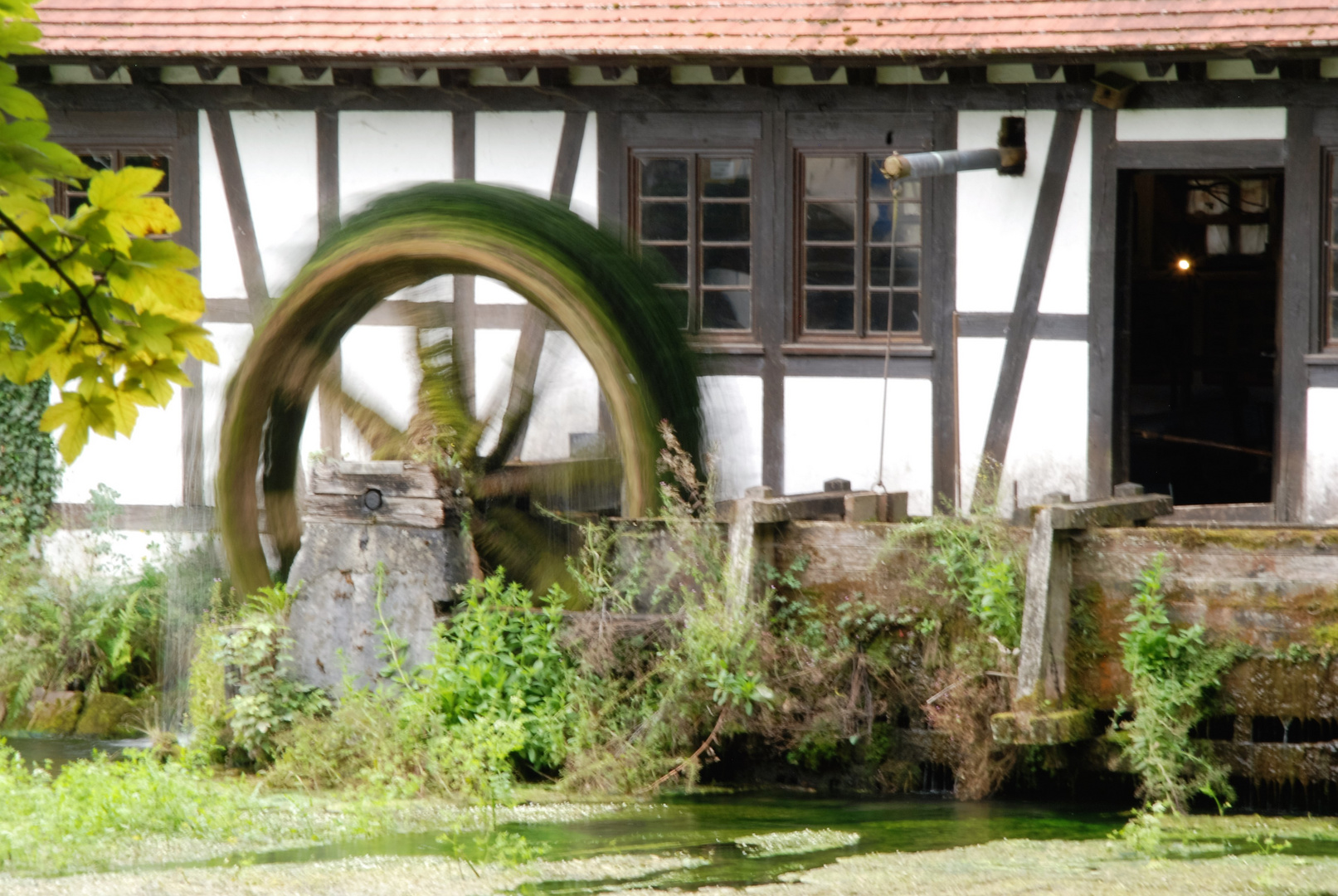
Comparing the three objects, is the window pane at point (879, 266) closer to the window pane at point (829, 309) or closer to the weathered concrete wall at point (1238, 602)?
the window pane at point (829, 309)

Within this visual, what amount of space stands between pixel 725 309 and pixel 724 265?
0.25 m

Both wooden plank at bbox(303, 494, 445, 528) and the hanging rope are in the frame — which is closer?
wooden plank at bbox(303, 494, 445, 528)

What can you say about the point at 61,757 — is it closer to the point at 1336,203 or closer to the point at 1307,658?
the point at 1307,658

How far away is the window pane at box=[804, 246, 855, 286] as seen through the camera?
9.56 metres

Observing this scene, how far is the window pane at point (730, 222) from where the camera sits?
9672mm

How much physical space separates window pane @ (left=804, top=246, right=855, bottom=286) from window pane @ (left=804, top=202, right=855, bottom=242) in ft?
0.20

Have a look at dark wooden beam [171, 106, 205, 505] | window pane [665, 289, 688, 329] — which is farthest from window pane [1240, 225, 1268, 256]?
dark wooden beam [171, 106, 205, 505]

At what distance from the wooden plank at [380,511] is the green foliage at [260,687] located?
1.81 ft

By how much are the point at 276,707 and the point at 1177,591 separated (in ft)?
13.2

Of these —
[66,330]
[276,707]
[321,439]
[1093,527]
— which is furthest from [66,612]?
[66,330]

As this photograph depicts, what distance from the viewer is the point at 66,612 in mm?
9547

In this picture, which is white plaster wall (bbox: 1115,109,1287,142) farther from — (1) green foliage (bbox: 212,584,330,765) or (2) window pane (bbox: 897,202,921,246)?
(1) green foliage (bbox: 212,584,330,765)

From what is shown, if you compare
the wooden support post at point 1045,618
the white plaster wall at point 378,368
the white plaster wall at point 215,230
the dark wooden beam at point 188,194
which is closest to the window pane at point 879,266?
the white plaster wall at point 378,368

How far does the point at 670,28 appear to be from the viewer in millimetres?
9312
